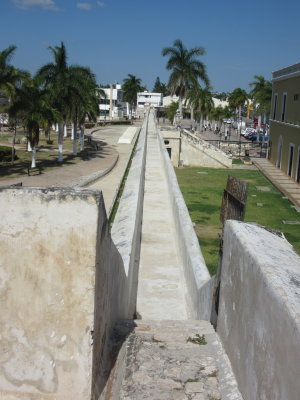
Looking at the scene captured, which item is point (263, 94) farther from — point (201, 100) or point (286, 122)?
point (286, 122)

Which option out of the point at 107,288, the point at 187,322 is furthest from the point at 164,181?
the point at 107,288

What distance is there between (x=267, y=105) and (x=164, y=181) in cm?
3922

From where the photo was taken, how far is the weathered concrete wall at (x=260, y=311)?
2.45 metres

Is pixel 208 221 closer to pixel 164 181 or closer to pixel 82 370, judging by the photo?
pixel 164 181

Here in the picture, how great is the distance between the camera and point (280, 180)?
30.8 m

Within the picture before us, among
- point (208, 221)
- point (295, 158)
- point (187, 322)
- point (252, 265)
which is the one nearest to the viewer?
point (252, 265)

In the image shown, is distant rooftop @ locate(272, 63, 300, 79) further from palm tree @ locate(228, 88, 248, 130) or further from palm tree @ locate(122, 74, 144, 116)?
palm tree @ locate(122, 74, 144, 116)

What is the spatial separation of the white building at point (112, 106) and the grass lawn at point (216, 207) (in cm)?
6397

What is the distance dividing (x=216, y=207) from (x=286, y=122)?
13.9m

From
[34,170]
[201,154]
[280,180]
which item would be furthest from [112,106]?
[280,180]

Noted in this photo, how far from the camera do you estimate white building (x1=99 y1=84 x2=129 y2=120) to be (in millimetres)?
97000

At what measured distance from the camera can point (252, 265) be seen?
3182 mm

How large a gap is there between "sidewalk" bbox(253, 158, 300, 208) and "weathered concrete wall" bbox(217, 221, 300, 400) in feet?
68.4

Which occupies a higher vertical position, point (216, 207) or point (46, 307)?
point (46, 307)
